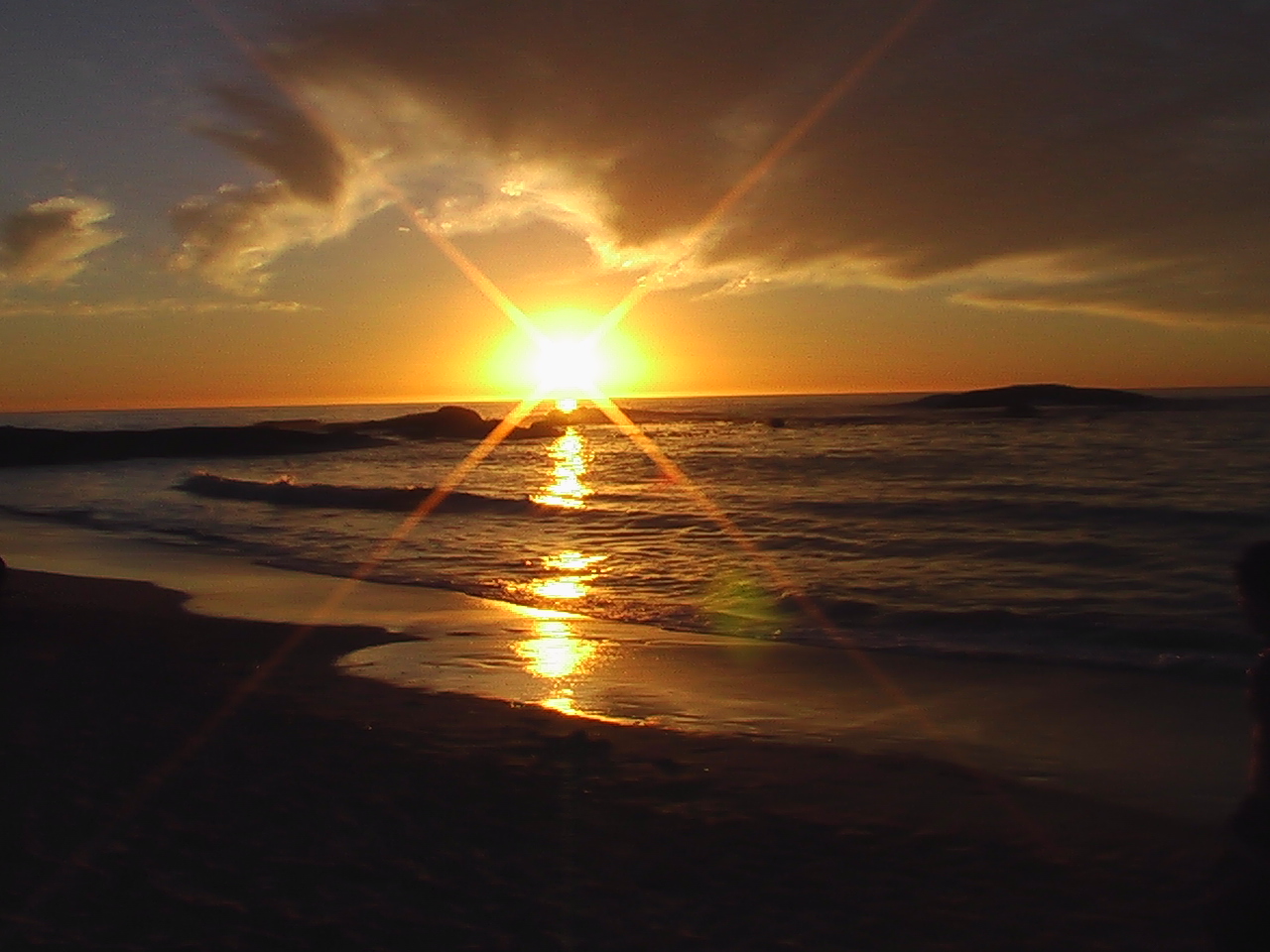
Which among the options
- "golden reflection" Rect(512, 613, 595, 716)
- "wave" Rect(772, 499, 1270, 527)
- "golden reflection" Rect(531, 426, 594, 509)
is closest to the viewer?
"golden reflection" Rect(512, 613, 595, 716)

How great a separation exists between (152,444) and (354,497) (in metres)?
34.3

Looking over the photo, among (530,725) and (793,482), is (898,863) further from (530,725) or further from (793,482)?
(793,482)

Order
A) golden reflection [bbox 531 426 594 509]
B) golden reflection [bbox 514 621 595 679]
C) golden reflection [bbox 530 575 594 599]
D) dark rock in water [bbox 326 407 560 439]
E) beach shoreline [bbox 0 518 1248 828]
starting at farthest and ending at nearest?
dark rock in water [bbox 326 407 560 439], golden reflection [bbox 531 426 594 509], golden reflection [bbox 530 575 594 599], golden reflection [bbox 514 621 595 679], beach shoreline [bbox 0 518 1248 828]

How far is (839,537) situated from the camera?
2077 centimetres

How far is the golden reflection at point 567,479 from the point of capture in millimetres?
30656

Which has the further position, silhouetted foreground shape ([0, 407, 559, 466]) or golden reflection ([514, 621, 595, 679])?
silhouetted foreground shape ([0, 407, 559, 466])

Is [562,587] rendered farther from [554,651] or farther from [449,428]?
[449,428]

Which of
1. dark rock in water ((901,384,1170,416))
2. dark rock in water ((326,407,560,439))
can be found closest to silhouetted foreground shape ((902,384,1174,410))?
dark rock in water ((901,384,1170,416))

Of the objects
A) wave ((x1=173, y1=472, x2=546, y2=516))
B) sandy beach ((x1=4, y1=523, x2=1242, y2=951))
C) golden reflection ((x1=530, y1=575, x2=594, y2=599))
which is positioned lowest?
golden reflection ((x1=530, y1=575, x2=594, y2=599))

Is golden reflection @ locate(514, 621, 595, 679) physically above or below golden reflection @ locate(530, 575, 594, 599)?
above

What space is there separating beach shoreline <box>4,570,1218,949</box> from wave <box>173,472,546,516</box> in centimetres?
2075

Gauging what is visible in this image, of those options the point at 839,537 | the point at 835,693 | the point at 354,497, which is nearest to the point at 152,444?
the point at 354,497

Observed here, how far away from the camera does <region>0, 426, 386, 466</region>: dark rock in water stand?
54594 millimetres

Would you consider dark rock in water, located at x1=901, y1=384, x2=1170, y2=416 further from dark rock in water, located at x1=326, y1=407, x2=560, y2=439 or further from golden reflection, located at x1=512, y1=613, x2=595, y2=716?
golden reflection, located at x1=512, y1=613, x2=595, y2=716
